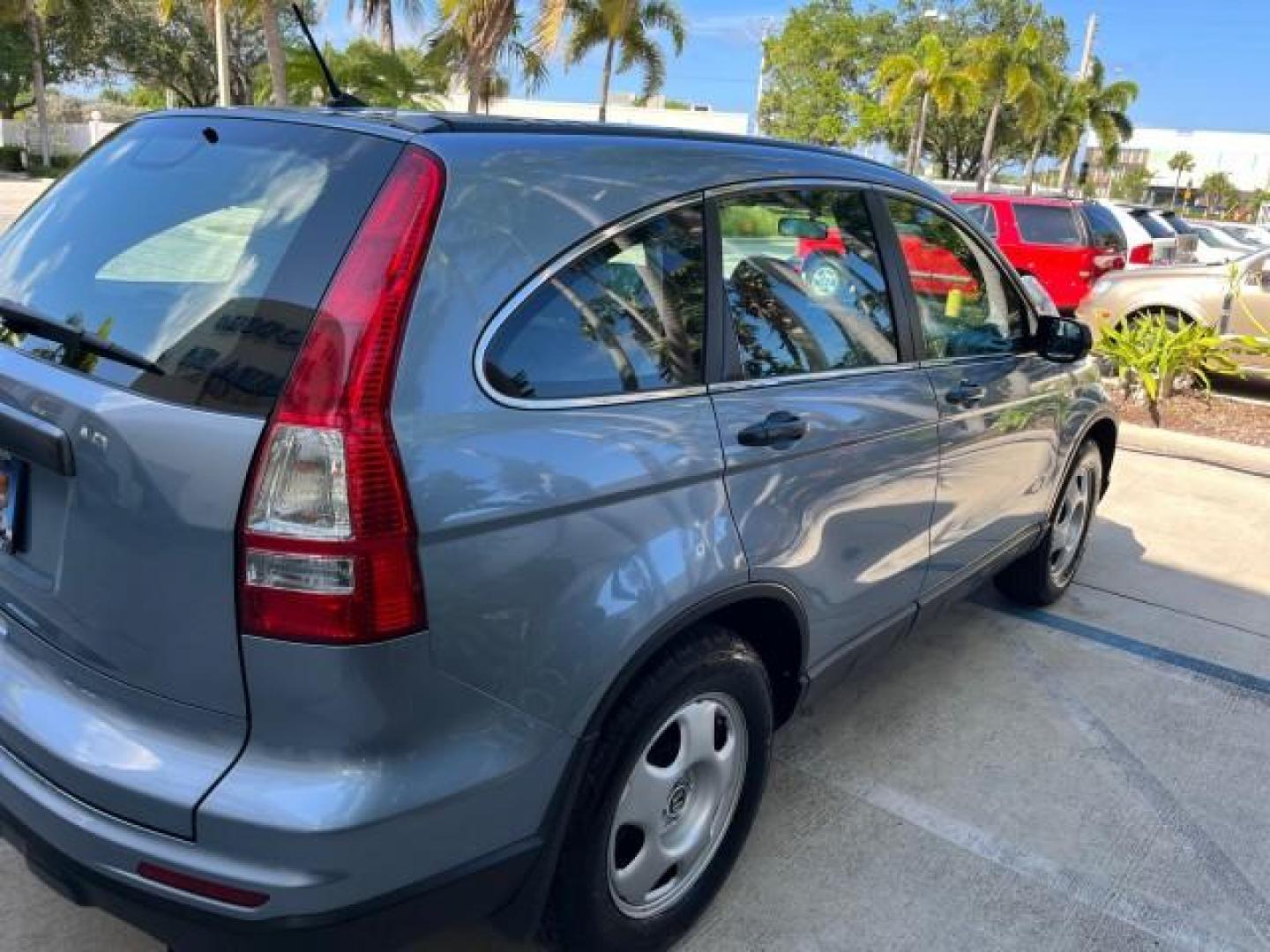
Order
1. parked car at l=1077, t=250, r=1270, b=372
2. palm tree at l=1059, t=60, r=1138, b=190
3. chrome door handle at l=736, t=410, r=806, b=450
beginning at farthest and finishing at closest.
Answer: palm tree at l=1059, t=60, r=1138, b=190 < parked car at l=1077, t=250, r=1270, b=372 < chrome door handle at l=736, t=410, r=806, b=450

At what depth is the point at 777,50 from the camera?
50.3 metres

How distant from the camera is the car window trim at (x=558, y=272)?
1825 mm

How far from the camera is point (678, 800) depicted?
7.90 ft

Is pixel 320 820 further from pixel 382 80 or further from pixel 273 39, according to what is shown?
pixel 382 80

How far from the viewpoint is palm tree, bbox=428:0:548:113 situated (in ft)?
68.5

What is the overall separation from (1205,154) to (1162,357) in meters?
102

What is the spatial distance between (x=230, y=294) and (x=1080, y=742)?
119 inches

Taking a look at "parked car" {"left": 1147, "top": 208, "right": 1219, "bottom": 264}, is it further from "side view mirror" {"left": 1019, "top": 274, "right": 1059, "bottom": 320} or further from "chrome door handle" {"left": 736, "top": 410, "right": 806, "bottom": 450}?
"chrome door handle" {"left": 736, "top": 410, "right": 806, "bottom": 450}

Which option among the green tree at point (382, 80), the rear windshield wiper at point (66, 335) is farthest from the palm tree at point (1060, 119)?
the rear windshield wiper at point (66, 335)

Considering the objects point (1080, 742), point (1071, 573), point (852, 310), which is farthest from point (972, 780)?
point (1071, 573)

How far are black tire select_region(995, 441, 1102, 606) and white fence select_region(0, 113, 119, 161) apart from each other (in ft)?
162

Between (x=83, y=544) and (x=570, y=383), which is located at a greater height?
(x=570, y=383)

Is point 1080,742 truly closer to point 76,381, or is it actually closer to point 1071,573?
point 1071,573

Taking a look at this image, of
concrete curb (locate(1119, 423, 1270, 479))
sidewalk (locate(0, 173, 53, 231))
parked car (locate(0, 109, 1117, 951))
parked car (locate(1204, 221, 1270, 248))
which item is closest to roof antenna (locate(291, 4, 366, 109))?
parked car (locate(0, 109, 1117, 951))
